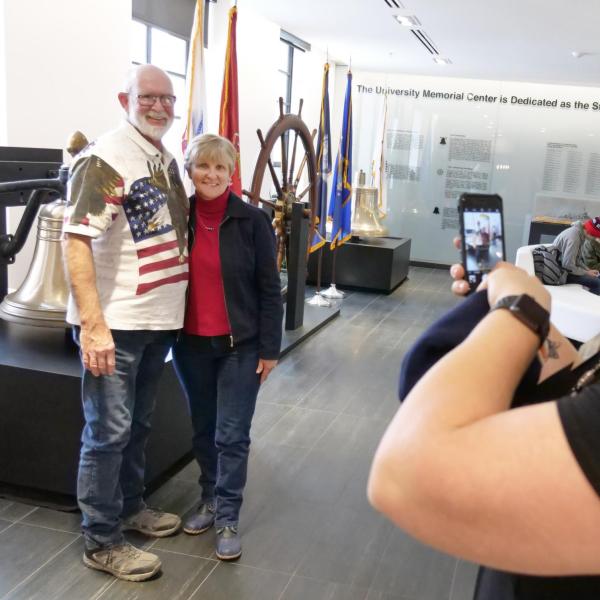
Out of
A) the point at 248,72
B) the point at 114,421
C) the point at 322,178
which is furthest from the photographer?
the point at 248,72

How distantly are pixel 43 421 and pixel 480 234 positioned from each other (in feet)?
6.97

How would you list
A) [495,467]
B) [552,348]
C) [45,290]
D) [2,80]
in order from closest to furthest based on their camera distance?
[495,467] < [552,348] < [45,290] < [2,80]

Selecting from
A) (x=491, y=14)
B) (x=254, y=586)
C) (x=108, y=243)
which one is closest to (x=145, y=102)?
(x=108, y=243)

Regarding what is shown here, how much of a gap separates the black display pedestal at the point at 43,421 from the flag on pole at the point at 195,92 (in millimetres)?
2674

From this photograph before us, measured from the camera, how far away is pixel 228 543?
2607 mm

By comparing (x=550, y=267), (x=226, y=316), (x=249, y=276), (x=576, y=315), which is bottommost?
(x=576, y=315)

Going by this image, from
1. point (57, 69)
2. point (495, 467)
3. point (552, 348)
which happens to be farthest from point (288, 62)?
point (495, 467)

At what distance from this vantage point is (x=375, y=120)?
11.4 metres

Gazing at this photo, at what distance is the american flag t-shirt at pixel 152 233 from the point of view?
2205 mm

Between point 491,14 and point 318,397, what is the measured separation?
4033 mm

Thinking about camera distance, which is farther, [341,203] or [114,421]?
[341,203]

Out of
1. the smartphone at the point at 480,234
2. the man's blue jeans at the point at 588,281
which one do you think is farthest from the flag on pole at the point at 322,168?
the smartphone at the point at 480,234

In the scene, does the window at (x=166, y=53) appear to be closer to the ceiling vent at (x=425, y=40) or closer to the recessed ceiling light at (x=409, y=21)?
the recessed ceiling light at (x=409, y=21)

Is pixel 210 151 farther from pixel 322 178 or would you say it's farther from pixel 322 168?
pixel 322 168
